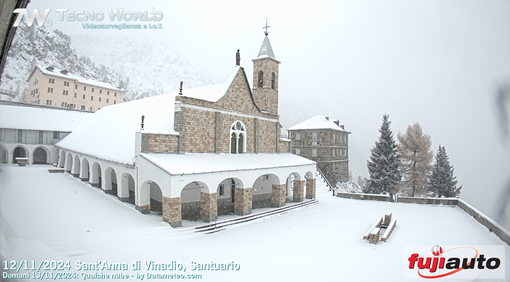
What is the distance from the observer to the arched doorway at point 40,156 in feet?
97.7

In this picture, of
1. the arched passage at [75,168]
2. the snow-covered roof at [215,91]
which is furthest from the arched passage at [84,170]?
the snow-covered roof at [215,91]

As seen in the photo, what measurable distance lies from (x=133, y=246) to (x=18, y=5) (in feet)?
32.7

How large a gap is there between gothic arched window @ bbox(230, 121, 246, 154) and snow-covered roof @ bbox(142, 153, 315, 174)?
0.65 m

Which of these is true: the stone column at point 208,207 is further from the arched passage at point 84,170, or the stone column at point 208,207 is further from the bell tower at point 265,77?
the arched passage at point 84,170

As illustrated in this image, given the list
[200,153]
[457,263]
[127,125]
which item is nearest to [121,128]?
[127,125]

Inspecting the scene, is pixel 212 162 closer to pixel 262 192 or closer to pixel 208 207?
pixel 208 207

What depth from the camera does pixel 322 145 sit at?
1543 inches

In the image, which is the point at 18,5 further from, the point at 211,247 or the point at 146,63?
the point at 146,63

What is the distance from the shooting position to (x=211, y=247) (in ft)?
35.2

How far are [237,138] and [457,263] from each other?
1455cm

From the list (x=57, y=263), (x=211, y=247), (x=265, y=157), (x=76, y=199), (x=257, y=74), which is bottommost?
(x=211, y=247)

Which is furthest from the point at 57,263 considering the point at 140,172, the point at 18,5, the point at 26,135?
the point at 26,135

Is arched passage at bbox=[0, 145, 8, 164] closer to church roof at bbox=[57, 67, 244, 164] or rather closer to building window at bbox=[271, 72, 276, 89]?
church roof at bbox=[57, 67, 244, 164]

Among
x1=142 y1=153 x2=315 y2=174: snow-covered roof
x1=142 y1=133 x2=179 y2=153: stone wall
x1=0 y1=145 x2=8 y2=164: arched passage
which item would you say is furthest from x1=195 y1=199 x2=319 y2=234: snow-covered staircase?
x1=0 y1=145 x2=8 y2=164: arched passage
